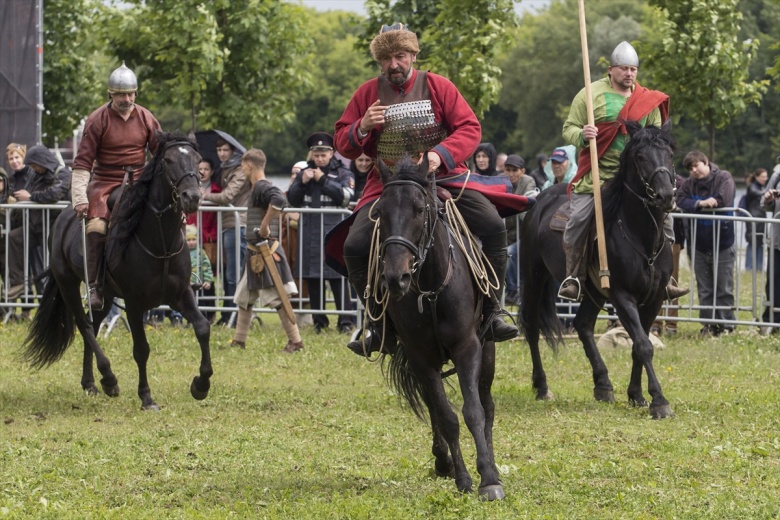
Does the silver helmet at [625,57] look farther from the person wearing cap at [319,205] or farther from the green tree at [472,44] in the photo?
the green tree at [472,44]

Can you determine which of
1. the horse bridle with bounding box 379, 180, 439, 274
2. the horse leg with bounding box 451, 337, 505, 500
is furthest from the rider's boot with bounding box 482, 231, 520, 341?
the horse bridle with bounding box 379, 180, 439, 274

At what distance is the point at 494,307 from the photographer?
8.11 meters

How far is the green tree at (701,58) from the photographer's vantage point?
20547 mm

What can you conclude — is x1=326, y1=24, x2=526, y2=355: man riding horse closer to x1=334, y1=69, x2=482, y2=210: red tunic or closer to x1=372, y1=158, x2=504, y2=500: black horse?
x1=334, y1=69, x2=482, y2=210: red tunic

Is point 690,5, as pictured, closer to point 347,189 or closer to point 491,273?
point 347,189

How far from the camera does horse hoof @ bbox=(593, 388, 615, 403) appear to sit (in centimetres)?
1168

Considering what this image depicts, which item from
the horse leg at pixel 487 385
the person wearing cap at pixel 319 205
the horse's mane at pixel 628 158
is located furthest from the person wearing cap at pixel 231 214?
the horse leg at pixel 487 385

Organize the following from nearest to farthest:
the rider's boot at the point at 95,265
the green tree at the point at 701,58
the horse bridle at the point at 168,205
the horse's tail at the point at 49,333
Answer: the horse bridle at the point at 168,205, the rider's boot at the point at 95,265, the horse's tail at the point at 49,333, the green tree at the point at 701,58

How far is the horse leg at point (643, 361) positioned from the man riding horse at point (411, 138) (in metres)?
2.77

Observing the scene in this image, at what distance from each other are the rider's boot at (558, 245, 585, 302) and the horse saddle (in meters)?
0.33

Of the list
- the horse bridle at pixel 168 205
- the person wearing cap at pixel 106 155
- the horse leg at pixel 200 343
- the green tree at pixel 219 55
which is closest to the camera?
the horse bridle at pixel 168 205

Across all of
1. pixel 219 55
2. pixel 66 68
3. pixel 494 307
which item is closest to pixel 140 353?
pixel 494 307

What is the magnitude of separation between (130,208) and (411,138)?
3.93 metres

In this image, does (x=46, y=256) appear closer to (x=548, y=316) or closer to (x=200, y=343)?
(x=200, y=343)
